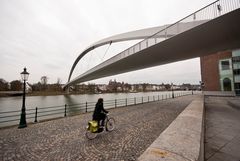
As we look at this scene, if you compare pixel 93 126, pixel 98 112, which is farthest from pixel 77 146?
pixel 98 112

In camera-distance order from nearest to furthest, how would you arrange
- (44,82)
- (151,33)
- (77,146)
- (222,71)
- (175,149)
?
(175,149) → (77,146) → (151,33) → (222,71) → (44,82)

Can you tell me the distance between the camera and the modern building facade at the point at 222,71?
27.7m

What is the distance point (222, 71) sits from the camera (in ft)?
98.2

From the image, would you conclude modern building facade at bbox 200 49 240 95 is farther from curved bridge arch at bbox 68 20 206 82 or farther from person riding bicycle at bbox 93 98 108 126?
person riding bicycle at bbox 93 98 108 126

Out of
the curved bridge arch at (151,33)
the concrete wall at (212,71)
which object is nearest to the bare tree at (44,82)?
the curved bridge arch at (151,33)

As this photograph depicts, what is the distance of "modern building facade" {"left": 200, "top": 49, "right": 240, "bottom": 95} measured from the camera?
90.8 feet

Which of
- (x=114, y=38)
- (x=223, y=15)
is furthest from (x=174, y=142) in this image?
(x=114, y=38)

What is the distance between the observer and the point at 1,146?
4438 mm

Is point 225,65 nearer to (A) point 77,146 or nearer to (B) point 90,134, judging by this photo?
(B) point 90,134

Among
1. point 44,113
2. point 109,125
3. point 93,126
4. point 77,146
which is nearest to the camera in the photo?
point 77,146

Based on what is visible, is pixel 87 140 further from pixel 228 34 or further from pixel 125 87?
pixel 125 87

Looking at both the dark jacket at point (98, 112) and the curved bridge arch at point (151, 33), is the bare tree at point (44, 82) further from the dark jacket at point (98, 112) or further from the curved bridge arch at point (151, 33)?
the dark jacket at point (98, 112)

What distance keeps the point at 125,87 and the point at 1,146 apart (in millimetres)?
86579

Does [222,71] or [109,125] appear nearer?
[109,125]
